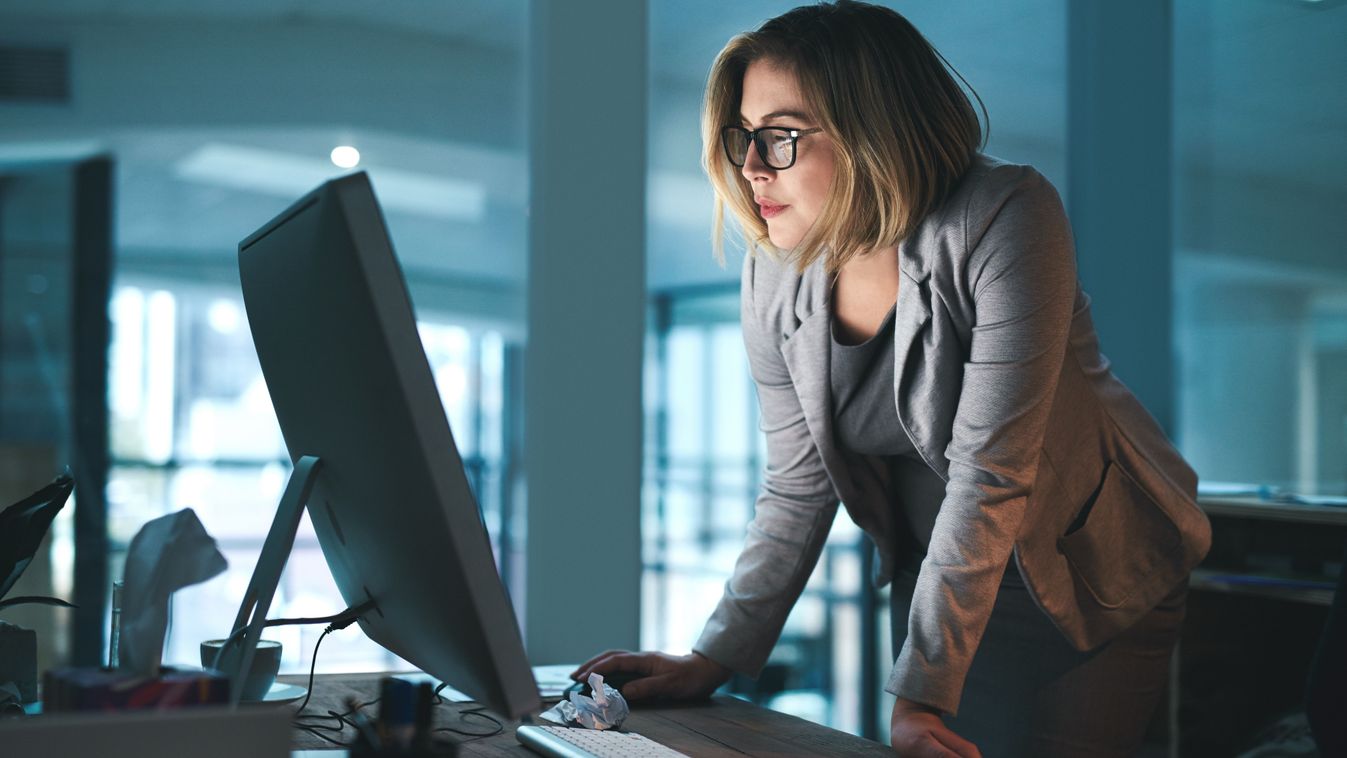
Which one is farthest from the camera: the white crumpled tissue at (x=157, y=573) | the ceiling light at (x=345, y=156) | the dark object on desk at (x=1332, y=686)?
the ceiling light at (x=345, y=156)

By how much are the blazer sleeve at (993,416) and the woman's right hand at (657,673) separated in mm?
284

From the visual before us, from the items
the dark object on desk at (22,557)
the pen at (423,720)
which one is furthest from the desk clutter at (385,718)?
the dark object on desk at (22,557)

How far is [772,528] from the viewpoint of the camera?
1.55 meters

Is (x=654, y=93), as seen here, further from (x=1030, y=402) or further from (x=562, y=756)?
(x=562, y=756)

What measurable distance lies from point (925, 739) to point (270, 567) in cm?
64

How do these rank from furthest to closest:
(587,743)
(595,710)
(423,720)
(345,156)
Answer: (345,156) → (595,710) → (587,743) → (423,720)

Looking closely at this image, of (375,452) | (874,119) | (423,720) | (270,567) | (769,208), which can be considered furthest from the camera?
(769,208)

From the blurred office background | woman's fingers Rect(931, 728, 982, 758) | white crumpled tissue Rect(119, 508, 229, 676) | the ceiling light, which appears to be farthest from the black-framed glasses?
the ceiling light

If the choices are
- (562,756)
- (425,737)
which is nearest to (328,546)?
→ (562,756)

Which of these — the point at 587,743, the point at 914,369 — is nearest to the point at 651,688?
the point at 587,743

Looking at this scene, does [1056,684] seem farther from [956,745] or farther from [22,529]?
[22,529]

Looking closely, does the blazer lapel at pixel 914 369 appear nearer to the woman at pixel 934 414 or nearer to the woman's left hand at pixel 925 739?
the woman at pixel 934 414

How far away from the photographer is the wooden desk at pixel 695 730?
1138mm

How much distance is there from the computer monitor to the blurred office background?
1.88 metres
